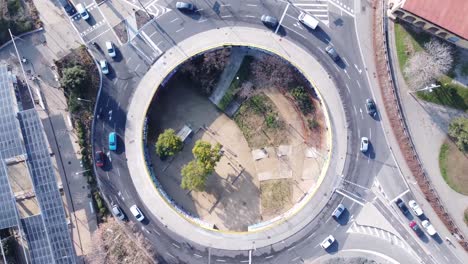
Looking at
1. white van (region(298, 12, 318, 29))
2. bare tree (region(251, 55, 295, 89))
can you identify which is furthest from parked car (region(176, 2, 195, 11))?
white van (region(298, 12, 318, 29))

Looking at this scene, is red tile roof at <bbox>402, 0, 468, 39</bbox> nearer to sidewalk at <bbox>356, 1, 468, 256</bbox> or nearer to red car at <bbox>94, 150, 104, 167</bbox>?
sidewalk at <bbox>356, 1, 468, 256</bbox>

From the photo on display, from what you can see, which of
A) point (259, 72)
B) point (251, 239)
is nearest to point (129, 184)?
point (251, 239)

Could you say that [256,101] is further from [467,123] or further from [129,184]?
[467,123]

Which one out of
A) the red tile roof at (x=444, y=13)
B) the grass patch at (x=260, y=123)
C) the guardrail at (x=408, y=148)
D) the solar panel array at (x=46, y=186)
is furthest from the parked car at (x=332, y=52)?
the solar panel array at (x=46, y=186)

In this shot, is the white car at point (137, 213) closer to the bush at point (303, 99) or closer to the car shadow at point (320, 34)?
the bush at point (303, 99)

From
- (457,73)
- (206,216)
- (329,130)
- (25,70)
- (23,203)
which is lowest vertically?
(23,203)
